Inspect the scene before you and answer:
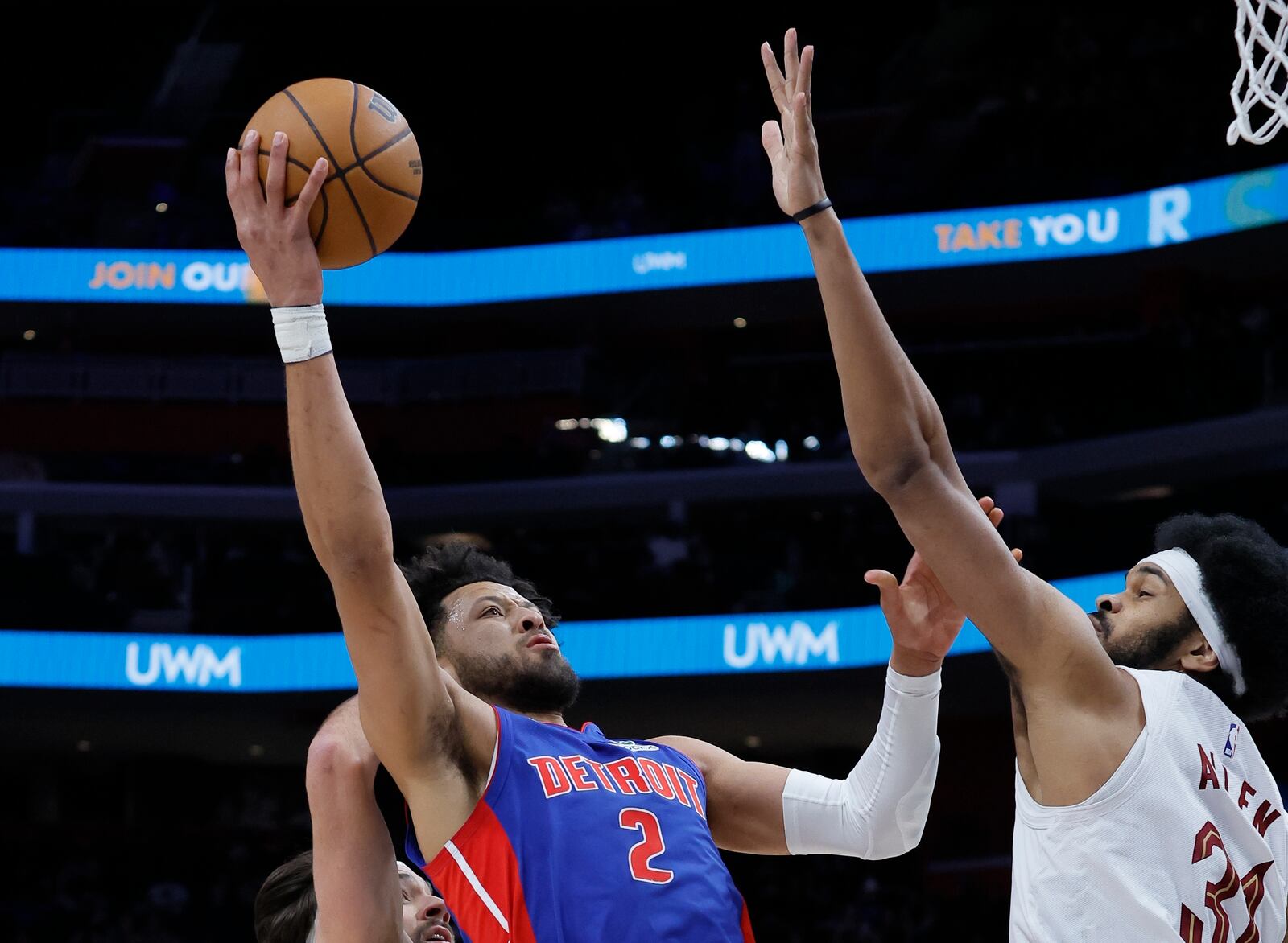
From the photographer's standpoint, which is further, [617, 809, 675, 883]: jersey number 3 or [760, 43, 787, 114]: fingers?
[617, 809, 675, 883]: jersey number 3

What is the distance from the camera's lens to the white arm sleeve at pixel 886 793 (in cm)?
331

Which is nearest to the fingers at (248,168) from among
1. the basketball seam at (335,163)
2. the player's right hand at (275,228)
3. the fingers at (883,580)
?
the player's right hand at (275,228)

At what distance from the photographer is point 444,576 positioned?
3.56 metres

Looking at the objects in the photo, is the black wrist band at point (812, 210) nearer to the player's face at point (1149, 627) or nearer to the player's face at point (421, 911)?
the player's face at point (1149, 627)

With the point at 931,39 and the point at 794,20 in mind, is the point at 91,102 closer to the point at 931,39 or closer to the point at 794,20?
the point at 794,20

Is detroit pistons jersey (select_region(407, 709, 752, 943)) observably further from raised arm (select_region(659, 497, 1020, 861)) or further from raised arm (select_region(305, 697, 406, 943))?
raised arm (select_region(659, 497, 1020, 861))

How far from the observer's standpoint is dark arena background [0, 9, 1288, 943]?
14859 mm

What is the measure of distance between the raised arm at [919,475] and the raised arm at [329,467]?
842 millimetres

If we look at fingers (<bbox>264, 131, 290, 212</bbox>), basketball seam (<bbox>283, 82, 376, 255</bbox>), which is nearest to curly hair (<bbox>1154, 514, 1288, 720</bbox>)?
basketball seam (<bbox>283, 82, 376, 255</bbox>)

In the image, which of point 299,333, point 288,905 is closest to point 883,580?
point 299,333

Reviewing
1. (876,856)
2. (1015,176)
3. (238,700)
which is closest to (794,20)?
(1015,176)

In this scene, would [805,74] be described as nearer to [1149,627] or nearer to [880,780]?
[1149,627]

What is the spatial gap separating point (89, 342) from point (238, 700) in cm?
758

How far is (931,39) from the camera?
20.5m
